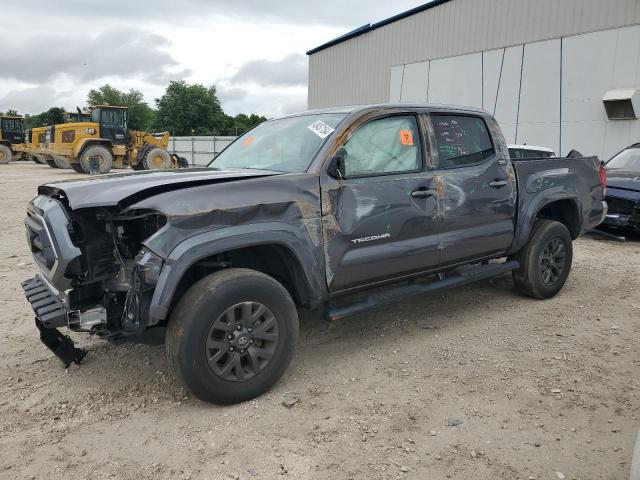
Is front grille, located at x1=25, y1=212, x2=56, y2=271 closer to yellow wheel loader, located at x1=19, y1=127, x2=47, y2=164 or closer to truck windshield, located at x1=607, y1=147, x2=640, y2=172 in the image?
truck windshield, located at x1=607, y1=147, x2=640, y2=172

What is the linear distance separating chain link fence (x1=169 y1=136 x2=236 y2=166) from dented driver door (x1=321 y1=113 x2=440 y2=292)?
23.9 meters

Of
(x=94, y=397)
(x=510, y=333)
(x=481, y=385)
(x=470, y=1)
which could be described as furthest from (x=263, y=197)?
(x=470, y=1)

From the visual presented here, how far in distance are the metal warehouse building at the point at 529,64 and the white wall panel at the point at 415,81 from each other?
0.12 feet

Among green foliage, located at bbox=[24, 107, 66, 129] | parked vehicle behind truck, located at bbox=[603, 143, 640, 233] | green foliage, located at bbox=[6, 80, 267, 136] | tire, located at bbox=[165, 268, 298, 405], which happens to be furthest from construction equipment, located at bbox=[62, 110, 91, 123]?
green foliage, located at bbox=[24, 107, 66, 129]

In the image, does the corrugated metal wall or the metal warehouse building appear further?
the corrugated metal wall

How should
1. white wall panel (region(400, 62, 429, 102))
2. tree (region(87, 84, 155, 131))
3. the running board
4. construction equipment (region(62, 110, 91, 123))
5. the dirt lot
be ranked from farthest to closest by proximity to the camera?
tree (region(87, 84, 155, 131))
construction equipment (region(62, 110, 91, 123))
white wall panel (region(400, 62, 429, 102))
the running board
the dirt lot

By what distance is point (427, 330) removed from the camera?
4379 millimetres

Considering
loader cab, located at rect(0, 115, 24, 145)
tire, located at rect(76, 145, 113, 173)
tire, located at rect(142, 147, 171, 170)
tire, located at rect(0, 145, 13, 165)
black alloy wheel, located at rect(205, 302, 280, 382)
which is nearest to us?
black alloy wheel, located at rect(205, 302, 280, 382)

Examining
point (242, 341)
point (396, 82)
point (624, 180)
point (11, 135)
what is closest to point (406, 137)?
point (242, 341)

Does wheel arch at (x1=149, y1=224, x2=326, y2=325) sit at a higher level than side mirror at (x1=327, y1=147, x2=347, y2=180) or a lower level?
lower

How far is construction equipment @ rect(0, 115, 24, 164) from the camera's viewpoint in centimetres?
2939

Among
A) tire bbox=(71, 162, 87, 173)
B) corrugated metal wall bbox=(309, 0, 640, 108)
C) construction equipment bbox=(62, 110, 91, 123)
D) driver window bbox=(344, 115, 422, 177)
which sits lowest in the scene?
tire bbox=(71, 162, 87, 173)

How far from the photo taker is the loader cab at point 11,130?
1184 inches

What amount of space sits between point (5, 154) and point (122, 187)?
31527 millimetres
